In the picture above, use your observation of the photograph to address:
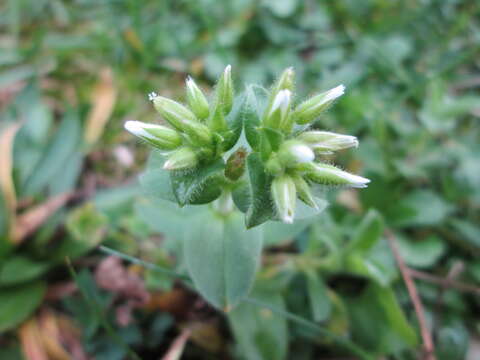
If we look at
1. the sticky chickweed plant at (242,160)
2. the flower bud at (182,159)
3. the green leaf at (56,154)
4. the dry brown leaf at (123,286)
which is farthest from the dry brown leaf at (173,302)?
the flower bud at (182,159)

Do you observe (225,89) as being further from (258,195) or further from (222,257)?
(222,257)

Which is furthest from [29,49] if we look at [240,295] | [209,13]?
[240,295]

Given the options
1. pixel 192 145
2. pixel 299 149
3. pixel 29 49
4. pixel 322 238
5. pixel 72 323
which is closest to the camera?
pixel 299 149

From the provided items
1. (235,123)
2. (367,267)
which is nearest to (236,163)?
(235,123)

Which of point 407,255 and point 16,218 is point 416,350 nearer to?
point 407,255

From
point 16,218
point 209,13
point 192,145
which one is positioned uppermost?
point 192,145

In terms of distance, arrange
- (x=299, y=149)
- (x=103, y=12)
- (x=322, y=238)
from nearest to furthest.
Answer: (x=299, y=149), (x=322, y=238), (x=103, y=12)
